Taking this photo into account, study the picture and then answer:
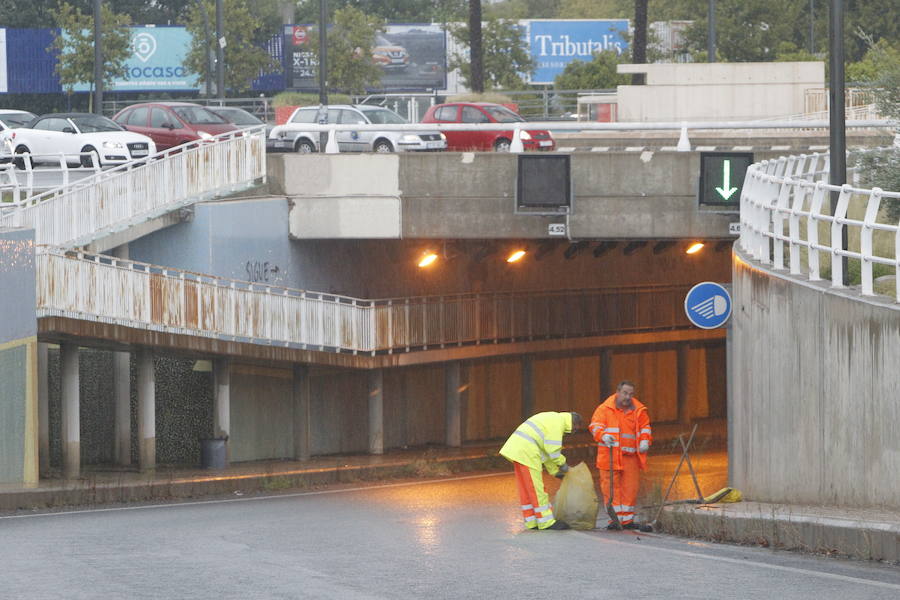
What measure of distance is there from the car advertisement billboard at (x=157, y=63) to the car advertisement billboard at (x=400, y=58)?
20.4ft

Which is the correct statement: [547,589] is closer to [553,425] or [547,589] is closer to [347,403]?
[553,425]

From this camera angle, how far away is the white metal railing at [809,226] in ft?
48.1

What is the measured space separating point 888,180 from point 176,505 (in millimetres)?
9731

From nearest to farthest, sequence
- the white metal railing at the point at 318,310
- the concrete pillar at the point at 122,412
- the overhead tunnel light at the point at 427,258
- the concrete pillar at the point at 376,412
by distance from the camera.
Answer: the white metal railing at the point at 318,310
the concrete pillar at the point at 122,412
the concrete pillar at the point at 376,412
the overhead tunnel light at the point at 427,258

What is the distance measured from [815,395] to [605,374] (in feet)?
81.2

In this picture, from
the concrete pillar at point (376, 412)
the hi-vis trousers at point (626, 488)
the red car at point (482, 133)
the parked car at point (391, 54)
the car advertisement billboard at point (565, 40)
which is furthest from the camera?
the car advertisement billboard at point (565, 40)

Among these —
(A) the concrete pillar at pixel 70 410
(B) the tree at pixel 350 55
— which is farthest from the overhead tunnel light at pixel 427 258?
(B) the tree at pixel 350 55

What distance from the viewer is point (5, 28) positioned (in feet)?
271

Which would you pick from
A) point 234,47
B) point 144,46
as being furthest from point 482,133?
point 144,46

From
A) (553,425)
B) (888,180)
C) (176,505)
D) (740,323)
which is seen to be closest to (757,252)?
(740,323)

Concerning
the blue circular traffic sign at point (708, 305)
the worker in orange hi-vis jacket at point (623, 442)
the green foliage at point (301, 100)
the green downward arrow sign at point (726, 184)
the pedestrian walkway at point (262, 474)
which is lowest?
the pedestrian walkway at point (262, 474)

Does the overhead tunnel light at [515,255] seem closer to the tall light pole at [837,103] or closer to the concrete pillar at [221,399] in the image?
the concrete pillar at [221,399]

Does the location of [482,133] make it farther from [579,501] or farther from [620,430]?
[579,501]

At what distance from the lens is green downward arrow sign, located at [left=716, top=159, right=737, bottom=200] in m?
27.9
